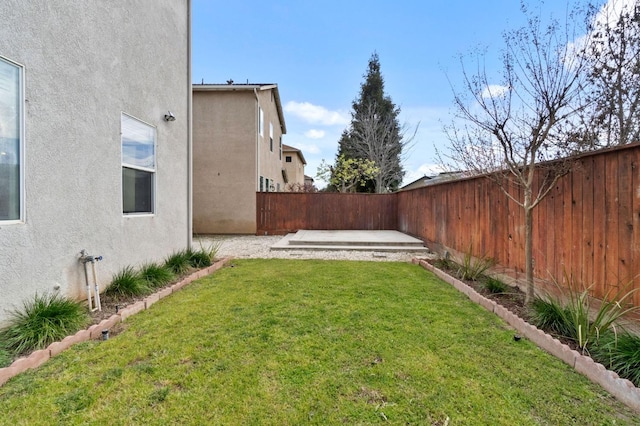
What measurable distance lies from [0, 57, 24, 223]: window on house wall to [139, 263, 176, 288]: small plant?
2.07 meters

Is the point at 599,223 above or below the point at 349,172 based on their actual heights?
below

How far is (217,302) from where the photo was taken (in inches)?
164

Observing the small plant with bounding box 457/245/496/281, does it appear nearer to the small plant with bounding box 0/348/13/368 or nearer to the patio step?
the patio step

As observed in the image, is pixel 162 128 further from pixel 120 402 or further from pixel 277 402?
pixel 277 402

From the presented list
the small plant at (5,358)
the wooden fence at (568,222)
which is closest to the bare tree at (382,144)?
the wooden fence at (568,222)

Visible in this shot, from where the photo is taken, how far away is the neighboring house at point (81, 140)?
2852 millimetres

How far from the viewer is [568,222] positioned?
11.5 ft

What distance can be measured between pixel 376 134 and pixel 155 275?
21032 mm

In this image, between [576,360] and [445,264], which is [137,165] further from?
[445,264]

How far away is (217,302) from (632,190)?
478 centimetres

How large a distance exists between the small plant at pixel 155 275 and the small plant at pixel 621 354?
5459mm

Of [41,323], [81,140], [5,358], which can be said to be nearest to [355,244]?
[81,140]

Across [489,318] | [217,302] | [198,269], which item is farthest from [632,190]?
[198,269]

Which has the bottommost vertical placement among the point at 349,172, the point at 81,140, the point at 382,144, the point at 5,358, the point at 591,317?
the point at 5,358
